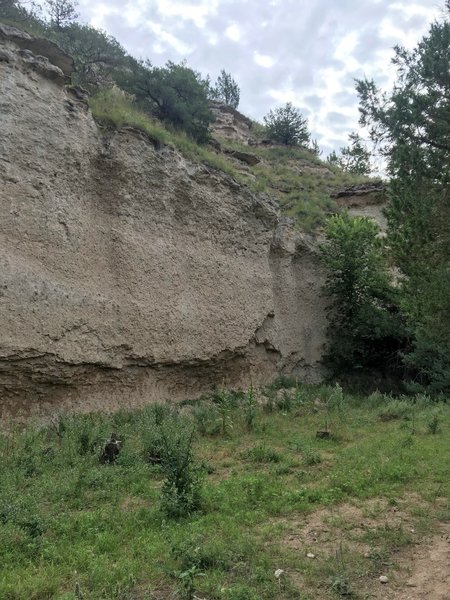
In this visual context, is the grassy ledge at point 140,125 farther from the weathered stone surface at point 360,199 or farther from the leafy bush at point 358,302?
the weathered stone surface at point 360,199

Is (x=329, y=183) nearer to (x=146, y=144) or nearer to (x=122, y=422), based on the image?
(x=146, y=144)

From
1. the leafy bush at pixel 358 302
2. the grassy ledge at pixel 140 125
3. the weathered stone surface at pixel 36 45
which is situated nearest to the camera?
the weathered stone surface at pixel 36 45

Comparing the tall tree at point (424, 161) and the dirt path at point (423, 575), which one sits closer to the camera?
the dirt path at point (423, 575)

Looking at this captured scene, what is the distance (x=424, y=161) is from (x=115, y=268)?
6.63m

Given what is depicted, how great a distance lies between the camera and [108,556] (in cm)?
444

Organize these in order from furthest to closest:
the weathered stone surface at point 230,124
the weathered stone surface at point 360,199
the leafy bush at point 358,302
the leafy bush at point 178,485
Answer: the weathered stone surface at point 230,124 < the weathered stone surface at point 360,199 < the leafy bush at point 358,302 < the leafy bush at point 178,485

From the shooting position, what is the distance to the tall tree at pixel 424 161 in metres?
7.03

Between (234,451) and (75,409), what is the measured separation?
358 centimetres

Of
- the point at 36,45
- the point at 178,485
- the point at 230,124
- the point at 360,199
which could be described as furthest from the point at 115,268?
the point at 230,124

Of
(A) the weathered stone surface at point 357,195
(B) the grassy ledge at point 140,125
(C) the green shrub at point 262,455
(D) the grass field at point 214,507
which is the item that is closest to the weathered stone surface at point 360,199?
(A) the weathered stone surface at point 357,195

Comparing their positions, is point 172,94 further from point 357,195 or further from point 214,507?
point 214,507

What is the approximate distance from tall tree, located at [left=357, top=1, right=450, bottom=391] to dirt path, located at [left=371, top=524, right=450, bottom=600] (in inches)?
145

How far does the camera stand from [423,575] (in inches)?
170

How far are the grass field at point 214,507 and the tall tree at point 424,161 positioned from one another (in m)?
Answer: 2.76
